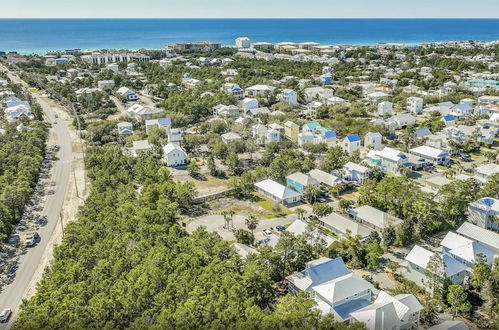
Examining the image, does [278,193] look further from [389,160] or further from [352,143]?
[352,143]

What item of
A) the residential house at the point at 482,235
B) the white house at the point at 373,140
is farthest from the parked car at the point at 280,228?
the white house at the point at 373,140

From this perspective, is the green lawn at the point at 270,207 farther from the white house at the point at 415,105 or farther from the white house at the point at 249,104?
the white house at the point at 415,105

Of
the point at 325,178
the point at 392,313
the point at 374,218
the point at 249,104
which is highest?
the point at 392,313

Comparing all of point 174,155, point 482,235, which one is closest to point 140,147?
point 174,155

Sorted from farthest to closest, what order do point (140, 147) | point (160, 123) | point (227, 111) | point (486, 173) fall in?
1. point (227, 111)
2. point (160, 123)
3. point (140, 147)
4. point (486, 173)

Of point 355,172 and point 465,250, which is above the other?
point 465,250

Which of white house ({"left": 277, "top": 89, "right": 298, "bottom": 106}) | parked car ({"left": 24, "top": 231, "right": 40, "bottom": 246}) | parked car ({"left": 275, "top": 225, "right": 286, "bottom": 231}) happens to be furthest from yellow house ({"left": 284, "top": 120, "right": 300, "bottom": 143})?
parked car ({"left": 24, "top": 231, "right": 40, "bottom": 246})
